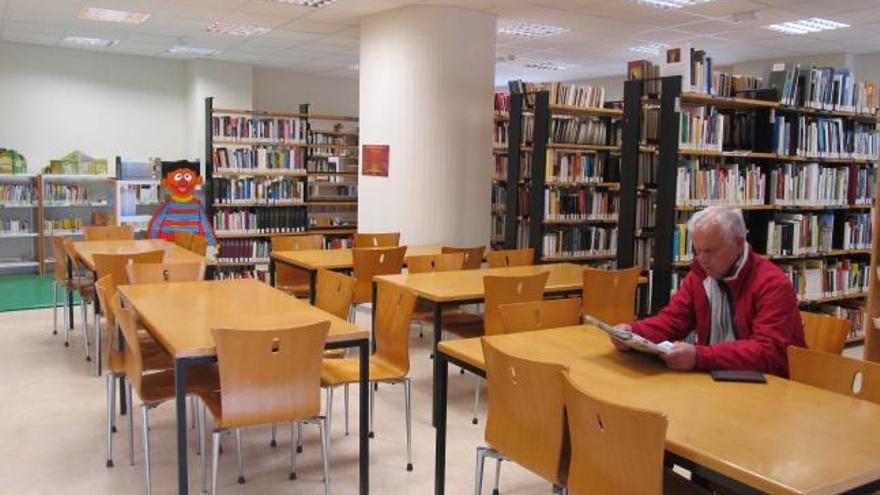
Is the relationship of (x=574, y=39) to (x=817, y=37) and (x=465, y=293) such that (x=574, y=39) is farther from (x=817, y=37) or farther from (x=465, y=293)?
(x=465, y=293)

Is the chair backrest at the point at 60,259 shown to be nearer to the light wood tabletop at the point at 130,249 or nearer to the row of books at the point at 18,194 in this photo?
the light wood tabletop at the point at 130,249

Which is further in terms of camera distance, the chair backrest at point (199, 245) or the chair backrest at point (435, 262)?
the chair backrest at point (199, 245)

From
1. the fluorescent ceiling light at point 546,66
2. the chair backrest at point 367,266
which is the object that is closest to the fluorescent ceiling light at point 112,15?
the chair backrest at point 367,266

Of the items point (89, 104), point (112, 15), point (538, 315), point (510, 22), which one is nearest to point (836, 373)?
point (538, 315)

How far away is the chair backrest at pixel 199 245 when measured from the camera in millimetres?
6492

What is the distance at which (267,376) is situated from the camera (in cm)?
297

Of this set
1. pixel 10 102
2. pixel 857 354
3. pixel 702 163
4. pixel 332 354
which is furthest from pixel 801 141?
pixel 10 102

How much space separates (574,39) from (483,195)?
292 centimetres

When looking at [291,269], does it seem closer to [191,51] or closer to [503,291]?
[503,291]

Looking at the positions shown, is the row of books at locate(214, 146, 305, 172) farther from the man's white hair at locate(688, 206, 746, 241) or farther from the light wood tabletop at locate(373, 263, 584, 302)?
the man's white hair at locate(688, 206, 746, 241)

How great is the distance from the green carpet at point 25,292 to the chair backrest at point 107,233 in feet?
2.90

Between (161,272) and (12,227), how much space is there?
698 cm

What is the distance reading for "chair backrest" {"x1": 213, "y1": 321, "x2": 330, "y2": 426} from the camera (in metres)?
2.87

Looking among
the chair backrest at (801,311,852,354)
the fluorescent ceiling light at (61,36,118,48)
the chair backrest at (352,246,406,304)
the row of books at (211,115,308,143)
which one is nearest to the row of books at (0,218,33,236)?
the fluorescent ceiling light at (61,36,118,48)
